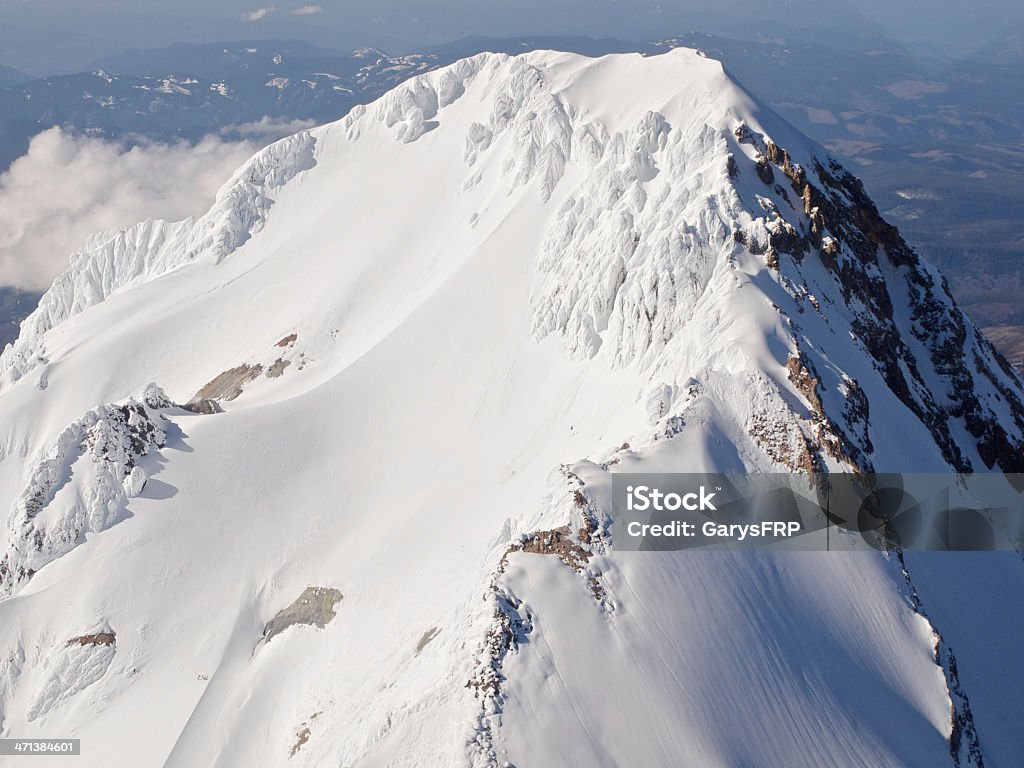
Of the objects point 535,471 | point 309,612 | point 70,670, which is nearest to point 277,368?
point 309,612

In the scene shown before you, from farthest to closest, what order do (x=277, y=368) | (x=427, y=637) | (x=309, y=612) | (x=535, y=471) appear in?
(x=277, y=368) < (x=535, y=471) < (x=309, y=612) < (x=427, y=637)

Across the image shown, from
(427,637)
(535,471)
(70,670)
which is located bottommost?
(70,670)

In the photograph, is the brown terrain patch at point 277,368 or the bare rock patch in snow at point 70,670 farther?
the brown terrain patch at point 277,368

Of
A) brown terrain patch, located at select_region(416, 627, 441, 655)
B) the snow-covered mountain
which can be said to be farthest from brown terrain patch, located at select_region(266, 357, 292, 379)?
brown terrain patch, located at select_region(416, 627, 441, 655)

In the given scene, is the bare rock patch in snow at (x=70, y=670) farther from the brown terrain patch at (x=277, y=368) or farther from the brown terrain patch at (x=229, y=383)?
the brown terrain patch at (x=277, y=368)

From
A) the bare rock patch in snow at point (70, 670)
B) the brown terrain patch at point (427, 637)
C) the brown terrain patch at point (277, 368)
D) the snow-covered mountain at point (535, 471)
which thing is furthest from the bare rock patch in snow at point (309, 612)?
the brown terrain patch at point (277, 368)

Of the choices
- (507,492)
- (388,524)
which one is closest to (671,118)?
(507,492)

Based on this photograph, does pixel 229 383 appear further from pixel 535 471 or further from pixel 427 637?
pixel 427 637

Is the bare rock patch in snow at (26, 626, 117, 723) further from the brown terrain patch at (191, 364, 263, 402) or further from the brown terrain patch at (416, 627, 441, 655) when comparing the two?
the brown terrain patch at (191, 364, 263, 402)
